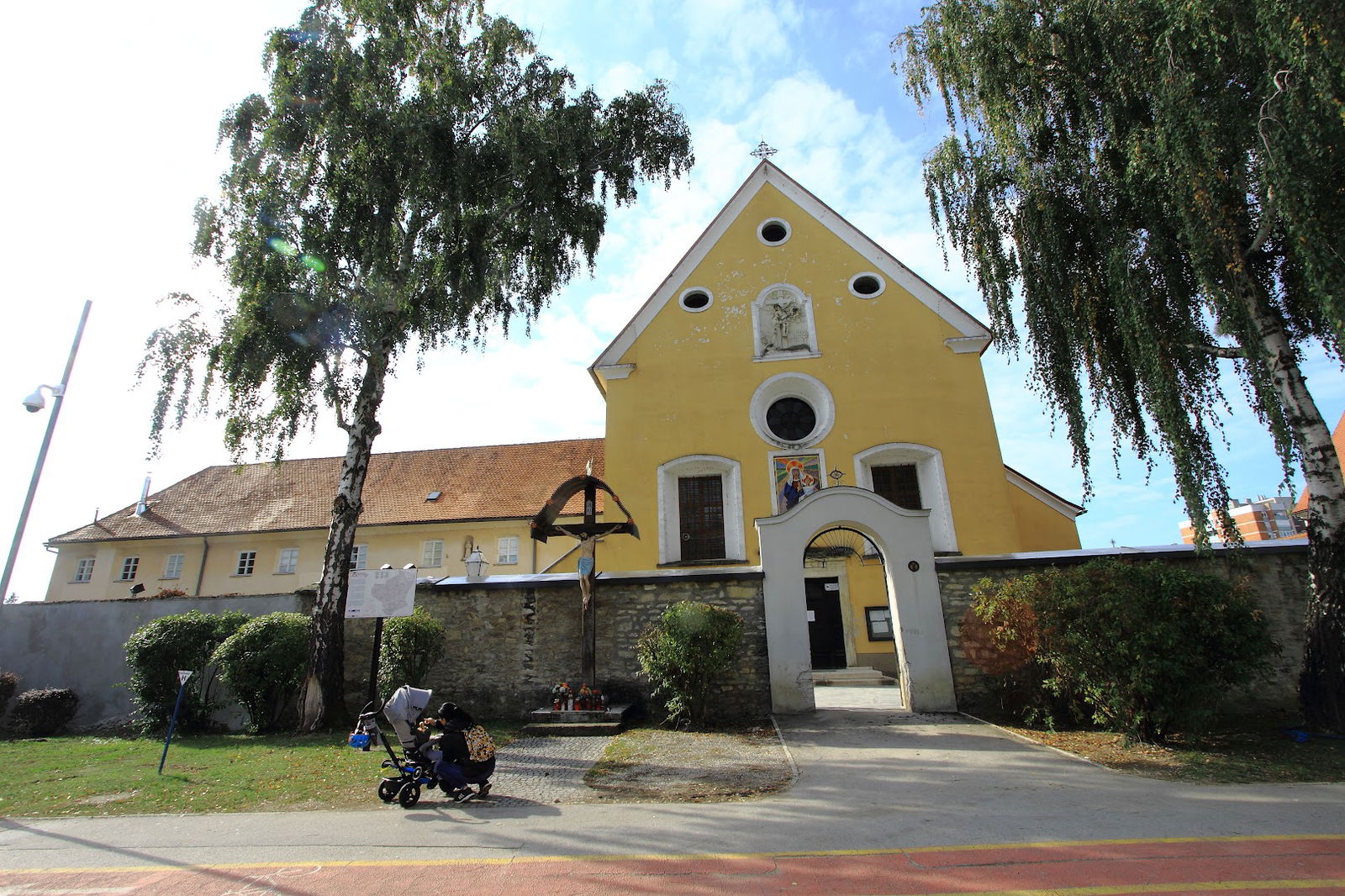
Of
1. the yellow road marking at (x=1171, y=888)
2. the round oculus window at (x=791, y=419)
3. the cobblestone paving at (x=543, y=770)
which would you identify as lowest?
the yellow road marking at (x=1171, y=888)

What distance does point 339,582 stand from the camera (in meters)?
11.7

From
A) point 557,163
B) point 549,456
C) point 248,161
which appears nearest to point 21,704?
point 248,161

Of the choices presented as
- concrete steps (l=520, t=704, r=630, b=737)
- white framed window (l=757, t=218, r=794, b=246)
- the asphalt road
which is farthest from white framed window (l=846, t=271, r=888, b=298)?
the asphalt road

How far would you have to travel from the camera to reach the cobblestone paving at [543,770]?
6.52 metres

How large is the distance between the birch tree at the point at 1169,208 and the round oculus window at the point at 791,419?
256 inches

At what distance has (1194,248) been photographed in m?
8.37

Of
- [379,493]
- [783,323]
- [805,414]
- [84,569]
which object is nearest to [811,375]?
[805,414]

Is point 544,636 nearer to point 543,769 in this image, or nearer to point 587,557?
point 587,557

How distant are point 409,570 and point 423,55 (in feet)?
35.0

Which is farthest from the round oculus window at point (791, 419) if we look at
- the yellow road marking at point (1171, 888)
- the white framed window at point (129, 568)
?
the white framed window at point (129, 568)

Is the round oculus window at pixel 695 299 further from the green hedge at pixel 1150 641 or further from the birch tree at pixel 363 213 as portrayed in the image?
the green hedge at pixel 1150 641

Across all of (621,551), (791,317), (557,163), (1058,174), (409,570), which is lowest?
(409,570)

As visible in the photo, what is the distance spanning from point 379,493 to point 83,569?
1203cm

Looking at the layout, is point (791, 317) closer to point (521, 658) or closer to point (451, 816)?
point (521, 658)
